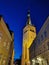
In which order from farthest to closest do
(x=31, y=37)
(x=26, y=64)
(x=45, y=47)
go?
(x=31, y=37), (x=26, y=64), (x=45, y=47)

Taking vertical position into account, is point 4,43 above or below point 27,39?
below

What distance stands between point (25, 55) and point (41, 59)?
3134cm

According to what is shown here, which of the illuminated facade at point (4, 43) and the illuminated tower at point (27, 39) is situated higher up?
the illuminated tower at point (27, 39)

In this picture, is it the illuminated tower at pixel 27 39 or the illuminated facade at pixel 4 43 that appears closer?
the illuminated facade at pixel 4 43

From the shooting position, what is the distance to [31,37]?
75.8 metres

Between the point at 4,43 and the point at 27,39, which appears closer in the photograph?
the point at 4,43

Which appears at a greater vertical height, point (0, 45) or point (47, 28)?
point (47, 28)

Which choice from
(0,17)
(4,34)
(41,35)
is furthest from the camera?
(41,35)

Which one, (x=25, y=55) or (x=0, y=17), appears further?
Result: (x=25, y=55)

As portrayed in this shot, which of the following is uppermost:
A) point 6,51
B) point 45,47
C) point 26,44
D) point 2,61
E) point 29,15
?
point 29,15

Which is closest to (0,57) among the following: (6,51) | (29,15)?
(6,51)

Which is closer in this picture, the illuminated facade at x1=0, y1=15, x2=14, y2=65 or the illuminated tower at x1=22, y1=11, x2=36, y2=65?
the illuminated facade at x1=0, y1=15, x2=14, y2=65

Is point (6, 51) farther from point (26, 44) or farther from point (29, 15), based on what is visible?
point (29, 15)

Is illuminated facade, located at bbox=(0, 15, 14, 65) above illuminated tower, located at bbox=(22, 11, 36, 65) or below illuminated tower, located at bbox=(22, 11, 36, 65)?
below
